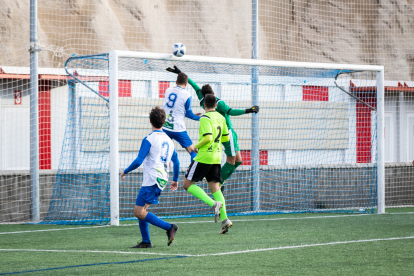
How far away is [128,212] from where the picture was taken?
10383 millimetres

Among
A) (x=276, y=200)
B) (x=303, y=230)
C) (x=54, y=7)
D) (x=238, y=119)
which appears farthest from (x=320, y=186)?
(x=54, y=7)

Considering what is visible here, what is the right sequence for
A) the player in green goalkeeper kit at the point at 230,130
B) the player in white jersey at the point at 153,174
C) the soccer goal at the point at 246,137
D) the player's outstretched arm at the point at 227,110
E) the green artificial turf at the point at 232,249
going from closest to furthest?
1. the green artificial turf at the point at 232,249
2. the player in white jersey at the point at 153,174
3. the player's outstretched arm at the point at 227,110
4. the player in green goalkeeper kit at the point at 230,130
5. the soccer goal at the point at 246,137

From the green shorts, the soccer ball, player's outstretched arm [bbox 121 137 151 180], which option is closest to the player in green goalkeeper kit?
the green shorts

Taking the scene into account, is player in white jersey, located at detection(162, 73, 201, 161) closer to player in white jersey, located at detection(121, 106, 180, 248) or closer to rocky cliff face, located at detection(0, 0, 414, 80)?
player in white jersey, located at detection(121, 106, 180, 248)

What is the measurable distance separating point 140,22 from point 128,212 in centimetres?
2256

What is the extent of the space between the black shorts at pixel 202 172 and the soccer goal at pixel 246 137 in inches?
66.0

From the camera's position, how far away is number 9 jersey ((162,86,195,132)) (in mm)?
8750

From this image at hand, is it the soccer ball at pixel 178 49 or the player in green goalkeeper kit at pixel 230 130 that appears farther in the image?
the soccer ball at pixel 178 49

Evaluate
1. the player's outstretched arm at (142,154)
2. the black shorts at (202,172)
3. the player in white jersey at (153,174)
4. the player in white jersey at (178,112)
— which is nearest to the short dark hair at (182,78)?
the player in white jersey at (178,112)

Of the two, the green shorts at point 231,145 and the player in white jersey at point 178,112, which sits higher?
the player in white jersey at point 178,112

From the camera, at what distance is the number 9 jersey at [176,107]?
875 cm

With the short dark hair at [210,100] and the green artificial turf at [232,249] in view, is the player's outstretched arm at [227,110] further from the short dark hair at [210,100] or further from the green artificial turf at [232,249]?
the green artificial turf at [232,249]

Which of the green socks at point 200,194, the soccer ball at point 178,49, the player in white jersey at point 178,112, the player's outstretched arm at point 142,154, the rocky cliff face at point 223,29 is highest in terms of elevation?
the rocky cliff face at point 223,29

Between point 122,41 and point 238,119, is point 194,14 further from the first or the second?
point 238,119
